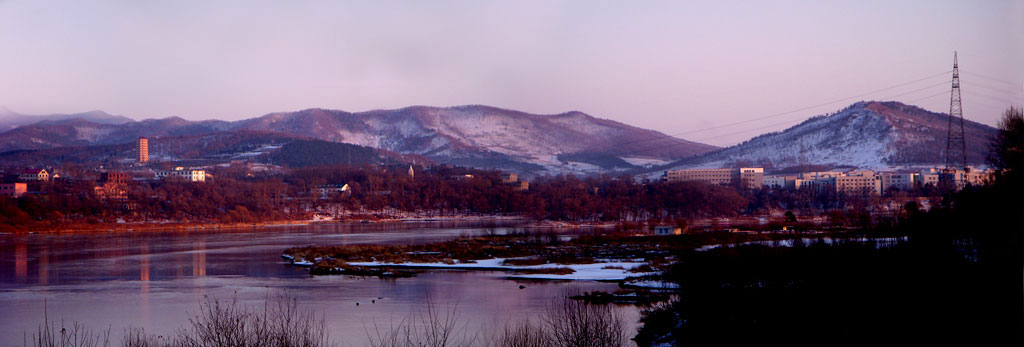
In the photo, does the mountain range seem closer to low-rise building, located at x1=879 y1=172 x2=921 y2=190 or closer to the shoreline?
low-rise building, located at x1=879 y1=172 x2=921 y2=190

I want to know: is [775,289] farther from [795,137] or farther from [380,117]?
[380,117]

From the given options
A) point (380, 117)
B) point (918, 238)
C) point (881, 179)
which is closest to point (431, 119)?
point (380, 117)

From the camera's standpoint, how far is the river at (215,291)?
13406 mm

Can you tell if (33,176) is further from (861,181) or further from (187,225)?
(861,181)

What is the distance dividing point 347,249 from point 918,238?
57.0 ft

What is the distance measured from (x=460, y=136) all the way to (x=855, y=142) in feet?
298

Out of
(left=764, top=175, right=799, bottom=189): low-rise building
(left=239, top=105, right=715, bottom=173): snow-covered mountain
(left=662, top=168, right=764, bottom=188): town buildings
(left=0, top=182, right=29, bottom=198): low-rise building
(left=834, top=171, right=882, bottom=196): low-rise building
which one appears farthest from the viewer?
(left=239, top=105, right=715, bottom=173): snow-covered mountain

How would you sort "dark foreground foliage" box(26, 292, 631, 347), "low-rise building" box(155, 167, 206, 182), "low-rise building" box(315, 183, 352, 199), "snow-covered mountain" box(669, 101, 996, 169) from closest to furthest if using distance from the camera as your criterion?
"dark foreground foliage" box(26, 292, 631, 347) → "low-rise building" box(315, 183, 352, 199) → "low-rise building" box(155, 167, 206, 182) → "snow-covered mountain" box(669, 101, 996, 169)

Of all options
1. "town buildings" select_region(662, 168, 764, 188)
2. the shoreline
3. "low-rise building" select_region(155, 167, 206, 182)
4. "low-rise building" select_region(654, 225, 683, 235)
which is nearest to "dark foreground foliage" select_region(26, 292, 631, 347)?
"low-rise building" select_region(654, 225, 683, 235)

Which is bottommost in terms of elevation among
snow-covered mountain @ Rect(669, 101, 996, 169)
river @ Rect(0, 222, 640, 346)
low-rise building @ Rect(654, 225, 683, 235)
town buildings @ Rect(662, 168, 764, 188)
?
river @ Rect(0, 222, 640, 346)

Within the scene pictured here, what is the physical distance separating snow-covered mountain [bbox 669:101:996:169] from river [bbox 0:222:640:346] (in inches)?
2738

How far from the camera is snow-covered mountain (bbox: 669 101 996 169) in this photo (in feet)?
273

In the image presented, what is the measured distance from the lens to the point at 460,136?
6668 inches

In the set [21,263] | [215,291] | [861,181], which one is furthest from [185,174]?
[215,291]
